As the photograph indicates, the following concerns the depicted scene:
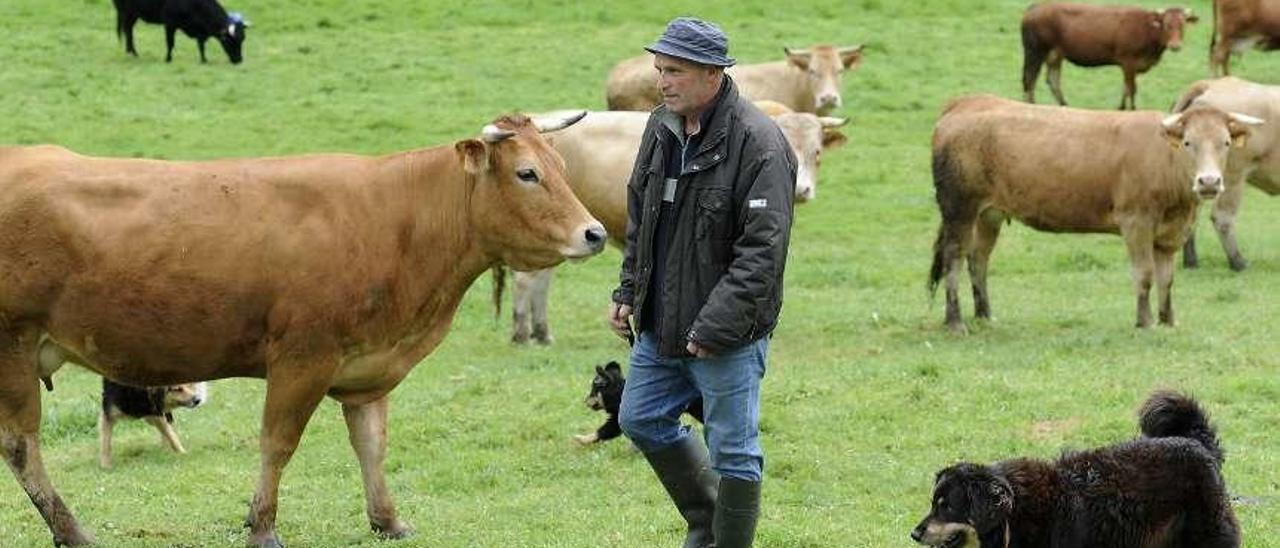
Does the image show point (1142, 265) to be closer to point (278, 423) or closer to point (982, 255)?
point (982, 255)

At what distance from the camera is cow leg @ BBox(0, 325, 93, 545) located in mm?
9484

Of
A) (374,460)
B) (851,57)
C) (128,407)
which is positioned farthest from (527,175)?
(851,57)

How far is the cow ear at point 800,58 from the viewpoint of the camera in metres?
24.9

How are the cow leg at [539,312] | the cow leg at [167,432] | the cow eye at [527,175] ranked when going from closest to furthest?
the cow eye at [527,175], the cow leg at [167,432], the cow leg at [539,312]

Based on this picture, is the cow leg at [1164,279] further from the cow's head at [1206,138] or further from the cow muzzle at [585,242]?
the cow muzzle at [585,242]

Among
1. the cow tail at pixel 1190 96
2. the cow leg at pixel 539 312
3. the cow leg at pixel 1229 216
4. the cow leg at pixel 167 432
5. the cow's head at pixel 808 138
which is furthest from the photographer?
the cow leg at pixel 1229 216

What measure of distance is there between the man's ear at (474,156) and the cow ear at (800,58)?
15666mm

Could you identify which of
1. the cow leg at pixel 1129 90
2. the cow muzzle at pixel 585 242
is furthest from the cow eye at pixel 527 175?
the cow leg at pixel 1129 90

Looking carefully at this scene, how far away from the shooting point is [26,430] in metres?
9.62

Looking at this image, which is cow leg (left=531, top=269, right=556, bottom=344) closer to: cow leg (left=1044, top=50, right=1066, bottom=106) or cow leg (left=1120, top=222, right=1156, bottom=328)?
cow leg (left=1120, top=222, right=1156, bottom=328)

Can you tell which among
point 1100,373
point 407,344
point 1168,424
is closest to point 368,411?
point 407,344

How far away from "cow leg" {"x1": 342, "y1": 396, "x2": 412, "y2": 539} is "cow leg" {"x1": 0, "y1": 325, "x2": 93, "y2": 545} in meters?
1.38

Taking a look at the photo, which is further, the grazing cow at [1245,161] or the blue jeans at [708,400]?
the grazing cow at [1245,161]

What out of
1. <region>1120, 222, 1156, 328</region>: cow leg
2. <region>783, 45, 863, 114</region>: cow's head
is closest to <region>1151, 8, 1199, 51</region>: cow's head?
<region>783, 45, 863, 114</region>: cow's head
